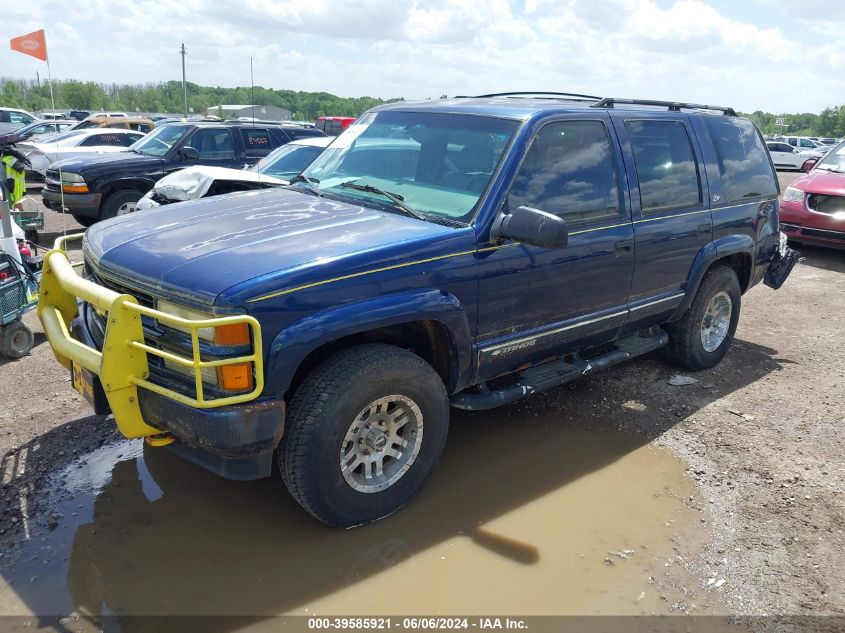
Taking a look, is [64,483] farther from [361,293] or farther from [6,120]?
[6,120]

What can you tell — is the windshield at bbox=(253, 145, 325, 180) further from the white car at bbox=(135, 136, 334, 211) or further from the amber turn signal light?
the amber turn signal light

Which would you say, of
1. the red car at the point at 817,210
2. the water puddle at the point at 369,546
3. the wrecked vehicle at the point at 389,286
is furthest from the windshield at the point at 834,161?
the water puddle at the point at 369,546

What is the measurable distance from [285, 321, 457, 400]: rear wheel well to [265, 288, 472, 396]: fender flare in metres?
0.04

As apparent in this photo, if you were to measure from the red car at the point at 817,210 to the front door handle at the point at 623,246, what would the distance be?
7167 millimetres

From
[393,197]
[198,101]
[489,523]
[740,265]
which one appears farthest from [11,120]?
[198,101]

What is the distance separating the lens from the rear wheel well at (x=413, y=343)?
10.8ft

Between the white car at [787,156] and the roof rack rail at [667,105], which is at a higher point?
the roof rack rail at [667,105]

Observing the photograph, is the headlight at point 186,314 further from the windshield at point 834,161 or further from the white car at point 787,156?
the white car at point 787,156

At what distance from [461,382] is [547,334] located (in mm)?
675

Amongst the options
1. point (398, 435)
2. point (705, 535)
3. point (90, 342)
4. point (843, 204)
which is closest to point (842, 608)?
point (705, 535)

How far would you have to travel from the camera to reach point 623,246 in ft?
14.3

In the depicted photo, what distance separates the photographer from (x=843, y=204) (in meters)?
9.91

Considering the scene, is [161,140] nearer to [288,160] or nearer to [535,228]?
[288,160]

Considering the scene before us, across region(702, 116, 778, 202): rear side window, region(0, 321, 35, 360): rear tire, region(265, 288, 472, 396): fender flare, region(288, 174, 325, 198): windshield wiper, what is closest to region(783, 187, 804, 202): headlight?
region(702, 116, 778, 202): rear side window
